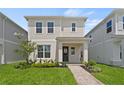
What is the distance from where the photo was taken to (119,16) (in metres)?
24.7

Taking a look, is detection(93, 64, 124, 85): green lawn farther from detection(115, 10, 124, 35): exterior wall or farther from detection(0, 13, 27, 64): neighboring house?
detection(0, 13, 27, 64): neighboring house

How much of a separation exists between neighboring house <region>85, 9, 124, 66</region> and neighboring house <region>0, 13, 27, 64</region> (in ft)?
37.8

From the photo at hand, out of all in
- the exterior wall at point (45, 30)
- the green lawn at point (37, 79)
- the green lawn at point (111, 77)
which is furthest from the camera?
the exterior wall at point (45, 30)

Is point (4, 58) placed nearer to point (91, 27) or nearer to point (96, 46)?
point (96, 46)

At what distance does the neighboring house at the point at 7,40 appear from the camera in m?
25.6

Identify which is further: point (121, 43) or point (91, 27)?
point (91, 27)

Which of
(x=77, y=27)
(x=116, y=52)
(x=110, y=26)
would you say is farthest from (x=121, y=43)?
(x=77, y=27)

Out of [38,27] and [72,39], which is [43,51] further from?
[72,39]

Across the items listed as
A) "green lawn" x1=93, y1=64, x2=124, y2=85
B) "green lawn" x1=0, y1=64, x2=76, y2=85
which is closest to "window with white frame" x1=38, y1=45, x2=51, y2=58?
"green lawn" x1=0, y1=64, x2=76, y2=85

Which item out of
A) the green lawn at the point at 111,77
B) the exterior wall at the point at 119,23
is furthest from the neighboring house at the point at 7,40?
the green lawn at the point at 111,77

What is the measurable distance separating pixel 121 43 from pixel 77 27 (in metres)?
5.67

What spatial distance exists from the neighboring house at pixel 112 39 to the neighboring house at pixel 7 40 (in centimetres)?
1154

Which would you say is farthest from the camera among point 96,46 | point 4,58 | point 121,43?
point 96,46

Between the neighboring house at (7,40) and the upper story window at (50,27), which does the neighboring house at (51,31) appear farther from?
the neighboring house at (7,40)
